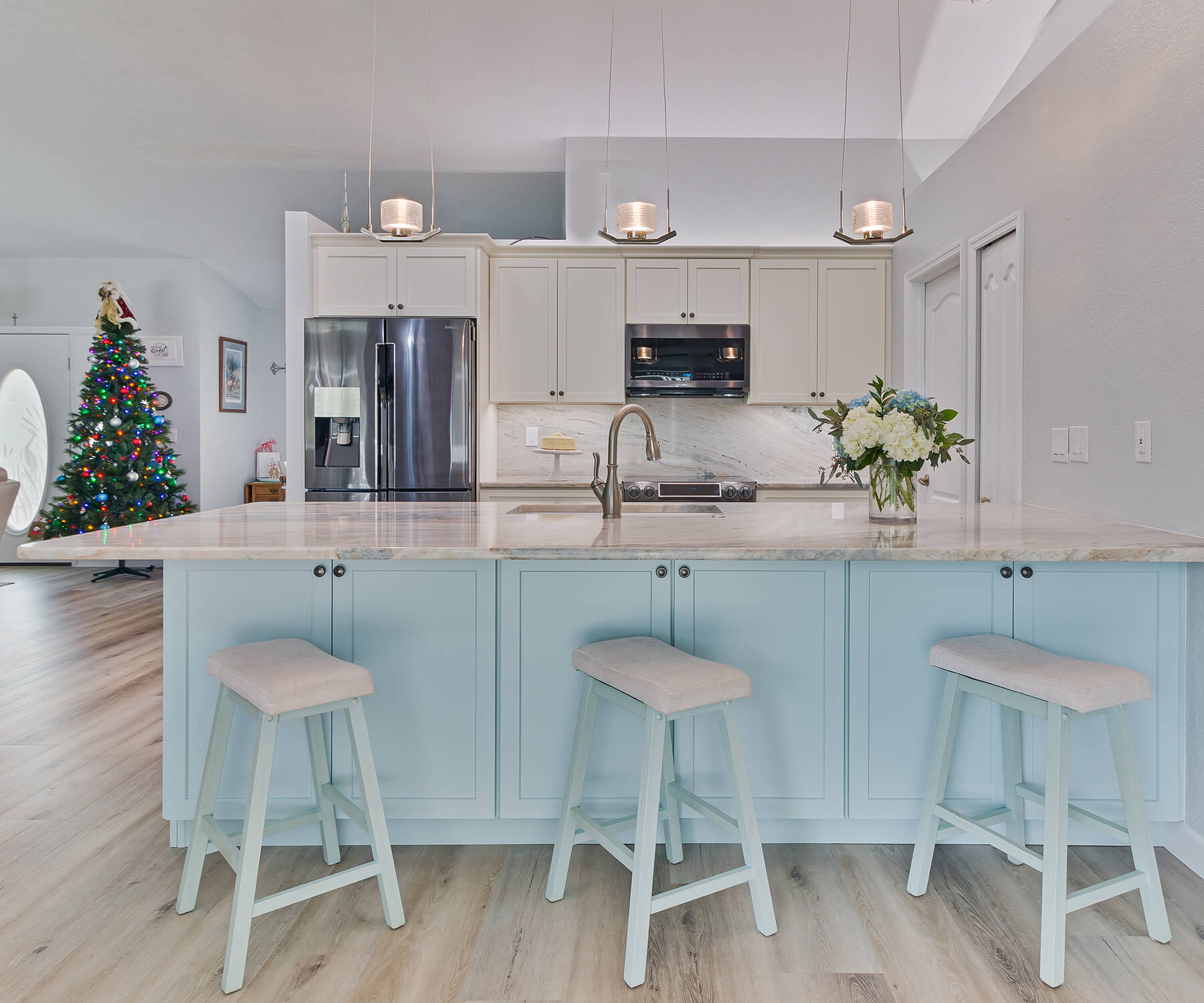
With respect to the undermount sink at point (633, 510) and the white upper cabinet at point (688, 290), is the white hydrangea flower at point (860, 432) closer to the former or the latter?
the undermount sink at point (633, 510)

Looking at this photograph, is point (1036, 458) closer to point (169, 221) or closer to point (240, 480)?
point (169, 221)

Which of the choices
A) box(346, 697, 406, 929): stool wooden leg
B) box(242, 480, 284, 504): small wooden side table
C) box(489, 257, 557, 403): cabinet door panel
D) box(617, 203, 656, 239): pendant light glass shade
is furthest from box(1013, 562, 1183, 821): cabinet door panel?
box(242, 480, 284, 504): small wooden side table

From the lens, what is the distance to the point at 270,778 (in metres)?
1.87

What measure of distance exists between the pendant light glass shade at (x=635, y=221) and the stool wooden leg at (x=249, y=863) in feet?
7.26

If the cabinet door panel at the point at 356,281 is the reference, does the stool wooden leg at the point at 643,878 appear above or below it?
below

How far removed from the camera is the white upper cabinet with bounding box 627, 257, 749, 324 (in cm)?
484

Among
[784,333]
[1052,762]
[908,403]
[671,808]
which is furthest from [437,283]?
[1052,762]

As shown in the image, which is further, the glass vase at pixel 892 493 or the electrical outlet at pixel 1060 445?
the electrical outlet at pixel 1060 445

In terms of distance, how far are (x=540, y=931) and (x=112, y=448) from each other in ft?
19.5

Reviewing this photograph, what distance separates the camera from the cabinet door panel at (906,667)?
84.0 inches

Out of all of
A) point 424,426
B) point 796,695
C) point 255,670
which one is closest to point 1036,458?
point 796,695

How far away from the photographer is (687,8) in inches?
145

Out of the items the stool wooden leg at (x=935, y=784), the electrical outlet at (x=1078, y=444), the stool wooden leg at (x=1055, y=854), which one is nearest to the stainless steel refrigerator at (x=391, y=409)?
the electrical outlet at (x=1078, y=444)

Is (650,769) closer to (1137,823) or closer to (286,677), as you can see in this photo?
(286,677)
